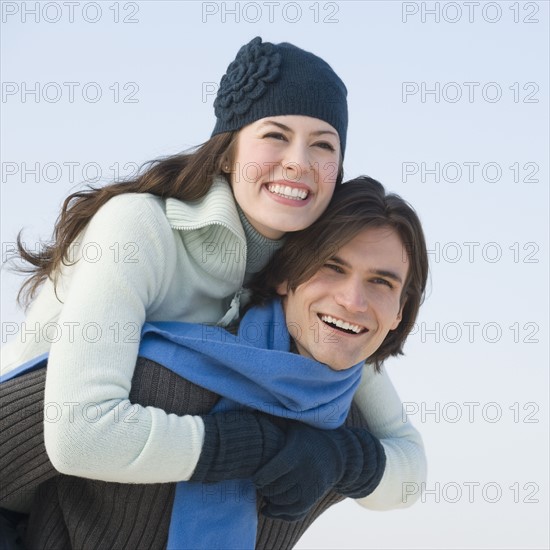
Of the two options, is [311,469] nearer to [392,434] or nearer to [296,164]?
[392,434]

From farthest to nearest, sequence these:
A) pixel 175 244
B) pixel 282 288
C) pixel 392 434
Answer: pixel 392 434, pixel 282 288, pixel 175 244

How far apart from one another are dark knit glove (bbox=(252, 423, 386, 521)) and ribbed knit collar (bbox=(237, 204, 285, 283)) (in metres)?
0.44

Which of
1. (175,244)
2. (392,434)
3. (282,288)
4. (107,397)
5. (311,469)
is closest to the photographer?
(107,397)

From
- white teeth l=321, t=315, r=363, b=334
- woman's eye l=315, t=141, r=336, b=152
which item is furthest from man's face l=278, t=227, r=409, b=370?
woman's eye l=315, t=141, r=336, b=152

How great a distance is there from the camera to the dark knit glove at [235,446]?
2.16 m

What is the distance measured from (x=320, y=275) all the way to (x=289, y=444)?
16.5 inches

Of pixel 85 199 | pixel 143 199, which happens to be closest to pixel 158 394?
pixel 143 199

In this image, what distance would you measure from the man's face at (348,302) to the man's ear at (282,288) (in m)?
0.03

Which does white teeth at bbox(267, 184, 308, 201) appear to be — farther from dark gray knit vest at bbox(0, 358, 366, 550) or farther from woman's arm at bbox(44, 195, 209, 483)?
dark gray knit vest at bbox(0, 358, 366, 550)

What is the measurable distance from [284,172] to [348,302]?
1.16 feet

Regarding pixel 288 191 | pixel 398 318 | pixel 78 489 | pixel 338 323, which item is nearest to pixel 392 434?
pixel 398 318

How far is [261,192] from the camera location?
2428mm

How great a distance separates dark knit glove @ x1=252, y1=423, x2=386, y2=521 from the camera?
2258 millimetres

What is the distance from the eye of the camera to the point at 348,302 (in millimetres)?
2373
